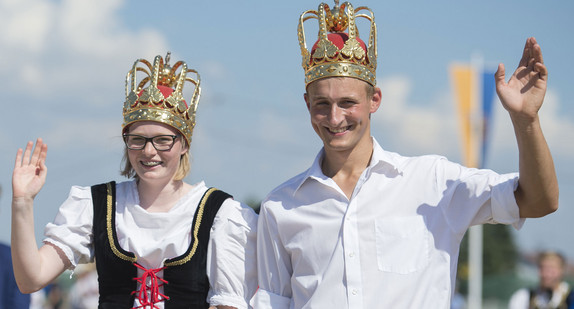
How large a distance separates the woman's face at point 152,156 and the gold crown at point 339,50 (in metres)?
0.86

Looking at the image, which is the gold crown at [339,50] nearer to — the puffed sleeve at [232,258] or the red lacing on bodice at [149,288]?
the puffed sleeve at [232,258]

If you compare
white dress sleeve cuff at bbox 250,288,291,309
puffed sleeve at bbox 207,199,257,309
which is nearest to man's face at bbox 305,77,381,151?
puffed sleeve at bbox 207,199,257,309

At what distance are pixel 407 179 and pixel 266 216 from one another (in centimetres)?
74

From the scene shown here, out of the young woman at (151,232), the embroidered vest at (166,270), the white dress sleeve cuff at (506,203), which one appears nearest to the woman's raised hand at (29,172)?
the young woman at (151,232)

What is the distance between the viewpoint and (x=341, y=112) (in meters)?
3.90

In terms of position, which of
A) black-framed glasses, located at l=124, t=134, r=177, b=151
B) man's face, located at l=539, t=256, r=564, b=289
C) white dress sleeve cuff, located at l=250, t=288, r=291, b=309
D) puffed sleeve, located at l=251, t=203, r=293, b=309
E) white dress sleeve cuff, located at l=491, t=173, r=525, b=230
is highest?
black-framed glasses, located at l=124, t=134, r=177, b=151

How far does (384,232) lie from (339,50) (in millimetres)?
950

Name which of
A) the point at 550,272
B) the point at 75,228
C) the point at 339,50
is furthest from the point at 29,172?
the point at 550,272

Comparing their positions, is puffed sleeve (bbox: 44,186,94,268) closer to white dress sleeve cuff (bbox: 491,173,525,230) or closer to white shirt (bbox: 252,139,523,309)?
white shirt (bbox: 252,139,523,309)

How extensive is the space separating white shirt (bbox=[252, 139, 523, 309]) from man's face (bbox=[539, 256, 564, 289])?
4964mm

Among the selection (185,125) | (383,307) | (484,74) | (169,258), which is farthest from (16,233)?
(484,74)

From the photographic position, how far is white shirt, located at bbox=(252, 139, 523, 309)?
370 cm

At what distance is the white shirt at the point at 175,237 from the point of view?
4.23 m

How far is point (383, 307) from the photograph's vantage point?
367cm
